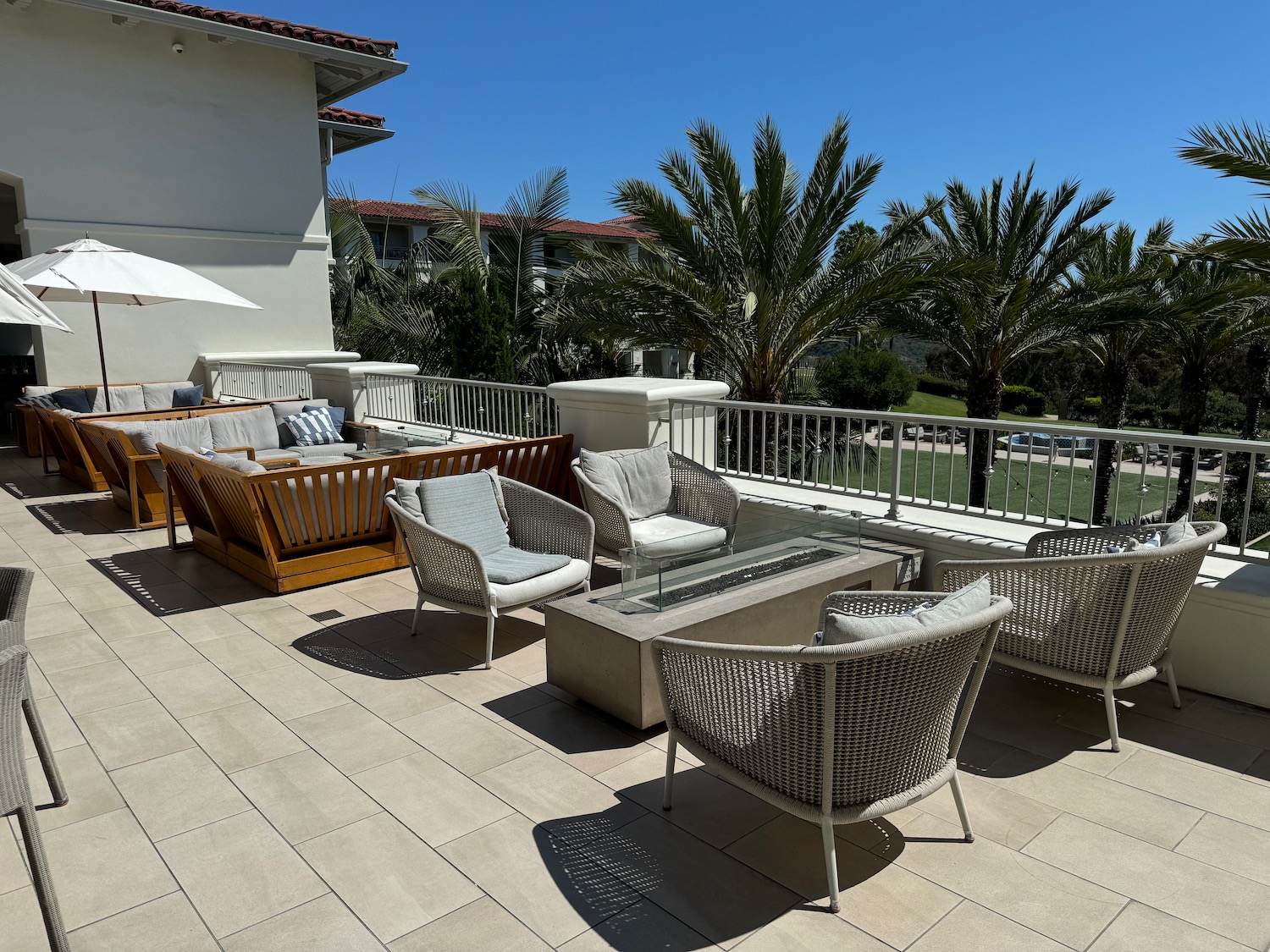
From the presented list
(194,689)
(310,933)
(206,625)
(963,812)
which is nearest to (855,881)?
(963,812)

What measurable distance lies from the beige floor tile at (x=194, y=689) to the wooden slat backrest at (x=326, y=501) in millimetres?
1288

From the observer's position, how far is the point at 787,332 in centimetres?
930

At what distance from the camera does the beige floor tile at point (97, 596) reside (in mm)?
5238

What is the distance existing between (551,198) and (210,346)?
643 centimetres

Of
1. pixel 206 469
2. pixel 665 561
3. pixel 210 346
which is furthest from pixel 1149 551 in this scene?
pixel 210 346

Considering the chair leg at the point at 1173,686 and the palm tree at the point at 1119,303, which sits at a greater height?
the palm tree at the point at 1119,303

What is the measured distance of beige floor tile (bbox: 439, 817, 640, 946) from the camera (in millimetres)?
2357

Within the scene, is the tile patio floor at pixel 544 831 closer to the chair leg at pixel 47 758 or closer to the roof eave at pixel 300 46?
the chair leg at pixel 47 758

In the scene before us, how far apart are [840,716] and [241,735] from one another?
2580mm

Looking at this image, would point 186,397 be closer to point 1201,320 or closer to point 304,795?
point 304,795

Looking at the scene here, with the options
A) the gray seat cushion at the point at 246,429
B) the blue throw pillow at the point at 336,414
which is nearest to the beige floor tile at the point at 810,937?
the gray seat cushion at the point at 246,429

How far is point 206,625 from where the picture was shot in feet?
16.1

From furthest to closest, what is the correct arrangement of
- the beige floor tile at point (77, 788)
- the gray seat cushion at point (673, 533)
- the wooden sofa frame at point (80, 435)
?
1. the wooden sofa frame at point (80, 435)
2. the gray seat cushion at point (673, 533)
3. the beige floor tile at point (77, 788)

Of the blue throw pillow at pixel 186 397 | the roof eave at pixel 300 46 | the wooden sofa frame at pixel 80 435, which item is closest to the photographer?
the wooden sofa frame at pixel 80 435
